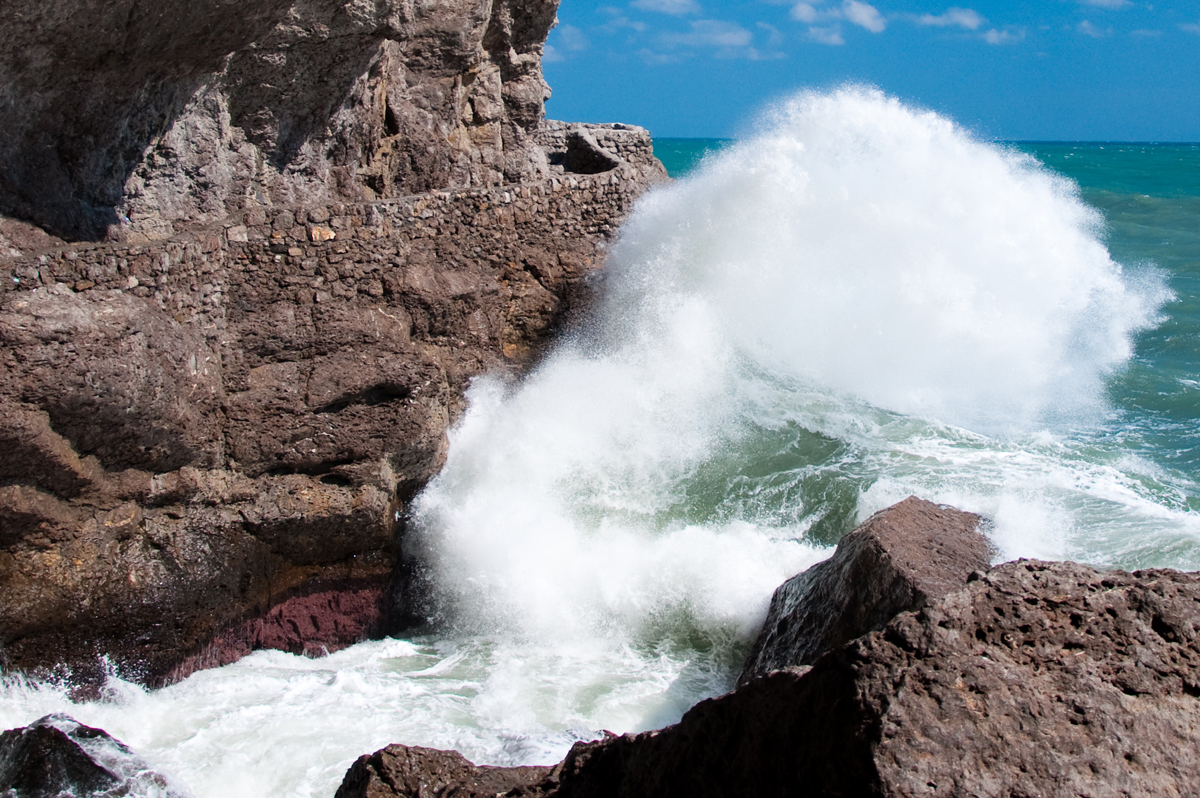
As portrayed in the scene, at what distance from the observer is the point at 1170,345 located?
1265 cm

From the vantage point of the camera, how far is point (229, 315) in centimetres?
664

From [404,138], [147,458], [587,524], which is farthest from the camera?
[404,138]

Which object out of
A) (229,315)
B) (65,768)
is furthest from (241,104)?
(65,768)

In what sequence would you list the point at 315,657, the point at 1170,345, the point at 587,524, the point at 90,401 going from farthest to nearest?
the point at 1170,345, the point at 587,524, the point at 315,657, the point at 90,401

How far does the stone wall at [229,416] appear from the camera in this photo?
224 inches

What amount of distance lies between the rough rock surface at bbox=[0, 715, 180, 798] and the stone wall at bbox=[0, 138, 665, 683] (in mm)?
1674

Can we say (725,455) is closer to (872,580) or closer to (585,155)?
(872,580)

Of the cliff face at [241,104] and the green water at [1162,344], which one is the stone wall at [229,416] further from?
the green water at [1162,344]

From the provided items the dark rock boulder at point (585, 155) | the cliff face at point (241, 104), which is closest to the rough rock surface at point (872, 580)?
the cliff face at point (241, 104)

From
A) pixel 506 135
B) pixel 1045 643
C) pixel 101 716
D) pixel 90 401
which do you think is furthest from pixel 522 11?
pixel 1045 643

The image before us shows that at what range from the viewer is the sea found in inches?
229

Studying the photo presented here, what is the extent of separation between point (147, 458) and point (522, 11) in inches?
247

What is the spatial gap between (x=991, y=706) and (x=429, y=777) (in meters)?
1.91

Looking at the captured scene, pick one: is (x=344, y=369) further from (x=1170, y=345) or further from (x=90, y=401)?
(x=1170, y=345)
